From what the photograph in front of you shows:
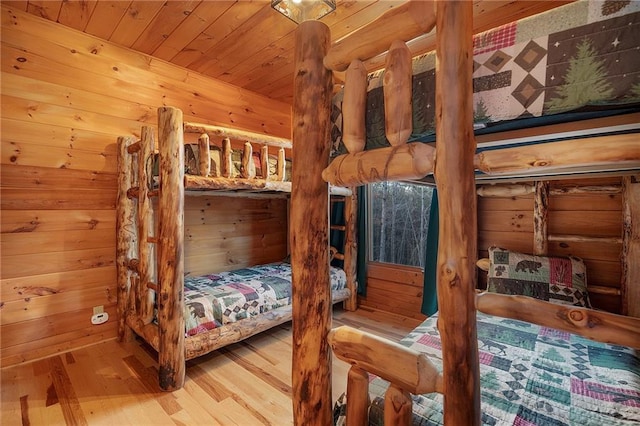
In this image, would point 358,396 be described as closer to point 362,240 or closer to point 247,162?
point 247,162

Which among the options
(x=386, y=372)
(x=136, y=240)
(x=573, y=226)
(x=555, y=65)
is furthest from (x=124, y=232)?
(x=573, y=226)

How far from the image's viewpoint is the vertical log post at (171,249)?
176cm

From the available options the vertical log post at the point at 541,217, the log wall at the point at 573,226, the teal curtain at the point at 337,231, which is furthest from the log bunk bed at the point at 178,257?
the vertical log post at the point at 541,217

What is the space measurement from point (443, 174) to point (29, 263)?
2697 mm

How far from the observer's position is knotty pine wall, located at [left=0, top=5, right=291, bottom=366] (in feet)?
6.46

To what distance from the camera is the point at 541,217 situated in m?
2.11

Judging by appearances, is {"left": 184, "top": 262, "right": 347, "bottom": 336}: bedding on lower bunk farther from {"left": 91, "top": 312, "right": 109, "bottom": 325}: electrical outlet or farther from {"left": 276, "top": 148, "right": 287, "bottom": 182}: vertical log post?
{"left": 276, "top": 148, "right": 287, "bottom": 182}: vertical log post

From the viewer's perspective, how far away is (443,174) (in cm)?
63

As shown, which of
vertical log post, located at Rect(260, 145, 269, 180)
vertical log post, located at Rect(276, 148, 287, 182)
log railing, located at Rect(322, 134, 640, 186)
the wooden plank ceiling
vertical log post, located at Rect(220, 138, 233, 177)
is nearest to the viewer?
log railing, located at Rect(322, 134, 640, 186)

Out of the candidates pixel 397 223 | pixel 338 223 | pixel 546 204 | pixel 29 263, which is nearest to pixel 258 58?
pixel 338 223

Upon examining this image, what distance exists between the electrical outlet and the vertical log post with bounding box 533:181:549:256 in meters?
3.32

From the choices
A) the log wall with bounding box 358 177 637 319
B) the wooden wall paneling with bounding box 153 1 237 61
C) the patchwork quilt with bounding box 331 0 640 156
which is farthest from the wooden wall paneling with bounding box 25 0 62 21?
the log wall with bounding box 358 177 637 319

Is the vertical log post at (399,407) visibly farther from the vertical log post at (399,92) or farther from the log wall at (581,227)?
the log wall at (581,227)

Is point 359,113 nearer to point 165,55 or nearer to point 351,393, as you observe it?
point 351,393
